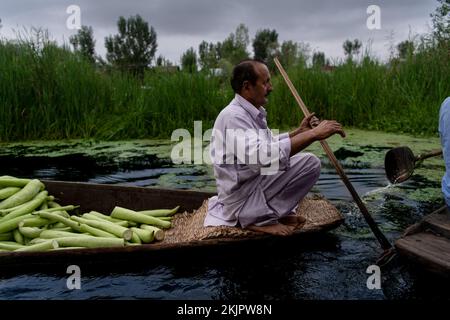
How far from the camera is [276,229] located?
2801 millimetres

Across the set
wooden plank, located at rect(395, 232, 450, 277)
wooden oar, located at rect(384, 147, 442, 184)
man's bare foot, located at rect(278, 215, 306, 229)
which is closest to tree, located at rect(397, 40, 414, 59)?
wooden oar, located at rect(384, 147, 442, 184)

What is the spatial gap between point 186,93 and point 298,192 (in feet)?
15.9

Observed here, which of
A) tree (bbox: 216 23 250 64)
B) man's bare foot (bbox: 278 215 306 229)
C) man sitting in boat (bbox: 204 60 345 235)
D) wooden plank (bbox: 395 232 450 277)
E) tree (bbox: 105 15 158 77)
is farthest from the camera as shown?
tree (bbox: 105 15 158 77)

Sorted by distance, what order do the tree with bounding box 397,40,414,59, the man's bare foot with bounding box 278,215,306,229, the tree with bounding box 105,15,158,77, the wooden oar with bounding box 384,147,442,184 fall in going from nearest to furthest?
1. the man's bare foot with bounding box 278,215,306,229
2. the wooden oar with bounding box 384,147,442,184
3. the tree with bounding box 397,40,414,59
4. the tree with bounding box 105,15,158,77

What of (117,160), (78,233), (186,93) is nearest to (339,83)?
(186,93)

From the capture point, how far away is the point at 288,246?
2910mm

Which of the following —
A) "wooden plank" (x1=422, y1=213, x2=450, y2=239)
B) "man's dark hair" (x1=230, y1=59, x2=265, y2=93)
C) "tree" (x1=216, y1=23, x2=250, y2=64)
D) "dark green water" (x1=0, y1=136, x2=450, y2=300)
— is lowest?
"dark green water" (x1=0, y1=136, x2=450, y2=300)

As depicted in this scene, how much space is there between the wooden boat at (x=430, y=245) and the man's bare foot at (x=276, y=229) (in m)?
0.66

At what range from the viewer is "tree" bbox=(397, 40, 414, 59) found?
7379mm

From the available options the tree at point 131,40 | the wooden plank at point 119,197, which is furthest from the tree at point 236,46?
the wooden plank at point 119,197

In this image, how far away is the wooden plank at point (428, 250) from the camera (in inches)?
83.6

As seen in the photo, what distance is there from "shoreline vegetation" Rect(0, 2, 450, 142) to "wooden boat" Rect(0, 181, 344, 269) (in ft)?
12.3

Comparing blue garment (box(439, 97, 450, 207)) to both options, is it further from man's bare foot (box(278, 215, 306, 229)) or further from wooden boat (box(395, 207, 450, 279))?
man's bare foot (box(278, 215, 306, 229))
